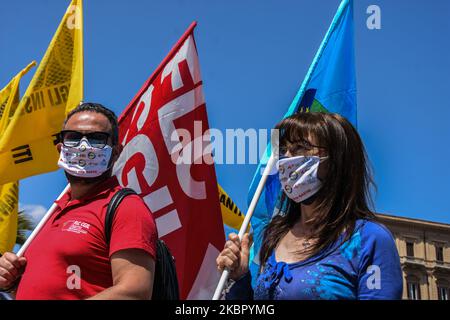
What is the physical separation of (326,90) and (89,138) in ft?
→ 12.3

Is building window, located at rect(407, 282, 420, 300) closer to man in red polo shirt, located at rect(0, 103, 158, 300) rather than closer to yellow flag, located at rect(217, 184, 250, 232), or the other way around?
yellow flag, located at rect(217, 184, 250, 232)

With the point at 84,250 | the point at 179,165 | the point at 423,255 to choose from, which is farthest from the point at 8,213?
the point at 423,255

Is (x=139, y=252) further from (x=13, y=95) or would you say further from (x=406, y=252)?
(x=406, y=252)

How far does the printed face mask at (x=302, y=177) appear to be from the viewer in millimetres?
3336

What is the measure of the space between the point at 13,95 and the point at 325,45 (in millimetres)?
4766

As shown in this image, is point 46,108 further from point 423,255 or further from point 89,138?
point 423,255

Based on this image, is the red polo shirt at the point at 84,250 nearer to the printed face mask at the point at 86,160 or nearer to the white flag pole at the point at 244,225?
the printed face mask at the point at 86,160

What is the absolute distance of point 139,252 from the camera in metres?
3.31

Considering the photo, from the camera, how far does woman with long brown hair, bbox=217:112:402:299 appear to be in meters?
2.97

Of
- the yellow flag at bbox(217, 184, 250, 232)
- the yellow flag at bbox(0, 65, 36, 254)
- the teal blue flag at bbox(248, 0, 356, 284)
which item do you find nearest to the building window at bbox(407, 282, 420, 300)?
the yellow flag at bbox(217, 184, 250, 232)

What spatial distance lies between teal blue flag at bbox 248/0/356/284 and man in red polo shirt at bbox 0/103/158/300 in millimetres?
3162

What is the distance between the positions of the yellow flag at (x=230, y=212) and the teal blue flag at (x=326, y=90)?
278 cm

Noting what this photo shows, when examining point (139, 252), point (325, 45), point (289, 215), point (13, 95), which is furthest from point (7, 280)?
point (13, 95)

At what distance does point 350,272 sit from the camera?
9.77 ft
